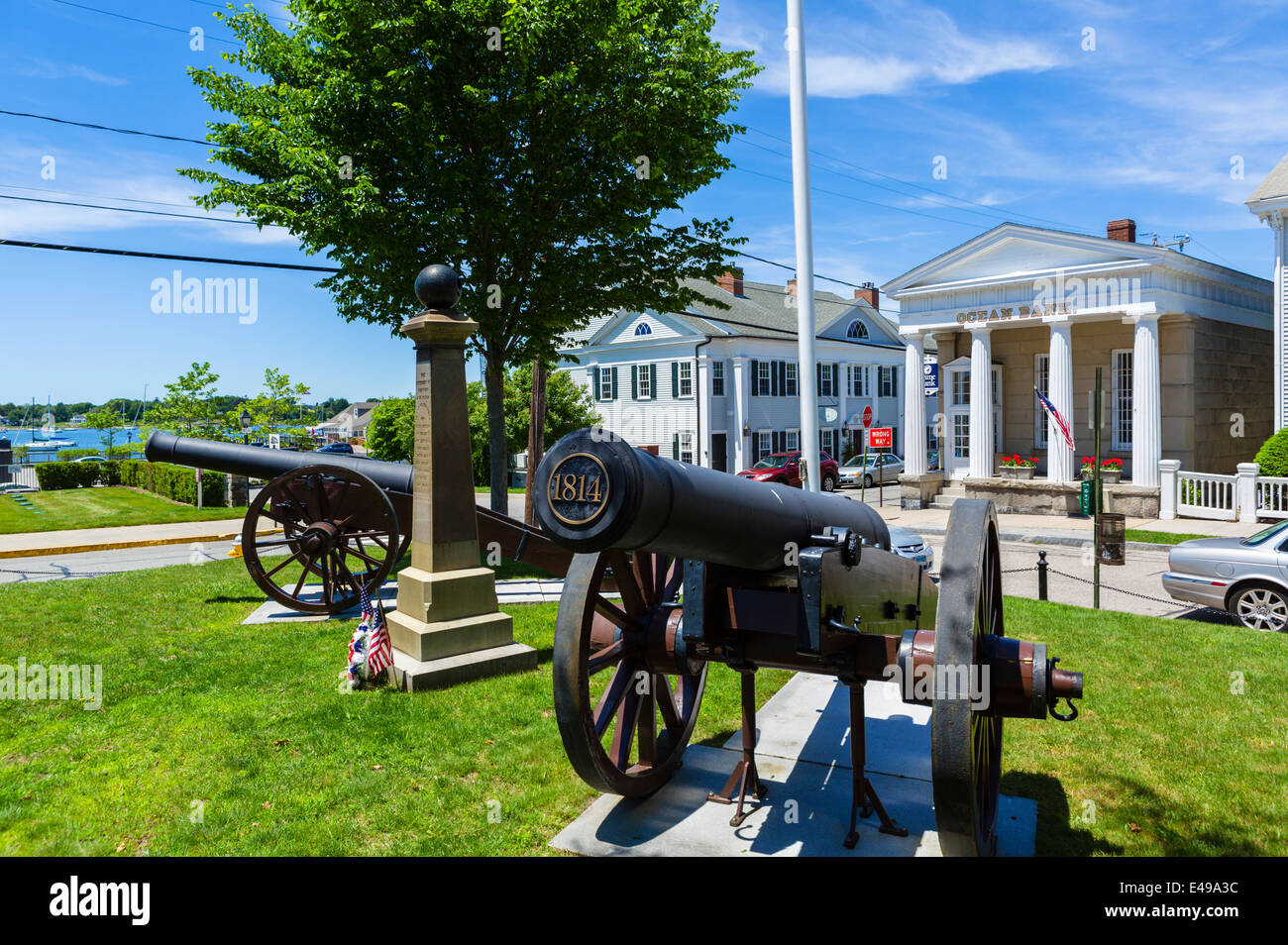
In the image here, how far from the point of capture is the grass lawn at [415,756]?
4.70 meters

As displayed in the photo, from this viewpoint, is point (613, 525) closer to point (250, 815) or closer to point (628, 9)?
point (250, 815)

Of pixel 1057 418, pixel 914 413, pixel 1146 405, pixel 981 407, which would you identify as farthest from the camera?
pixel 914 413

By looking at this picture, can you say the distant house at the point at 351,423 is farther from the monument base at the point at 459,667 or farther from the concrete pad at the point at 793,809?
the concrete pad at the point at 793,809

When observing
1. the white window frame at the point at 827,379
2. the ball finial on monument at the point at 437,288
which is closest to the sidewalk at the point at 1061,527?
the ball finial on monument at the point at 437,288

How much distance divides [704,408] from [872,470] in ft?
25.8

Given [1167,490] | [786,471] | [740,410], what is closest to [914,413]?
[786,471]

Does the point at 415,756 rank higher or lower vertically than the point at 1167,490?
lower

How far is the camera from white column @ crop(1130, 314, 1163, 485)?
22.6m

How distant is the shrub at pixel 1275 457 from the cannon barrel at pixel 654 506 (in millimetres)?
21823

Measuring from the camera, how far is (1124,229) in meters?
27.3

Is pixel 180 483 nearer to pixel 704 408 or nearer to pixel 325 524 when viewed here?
pixel 704 408

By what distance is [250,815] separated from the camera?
16.0 ft

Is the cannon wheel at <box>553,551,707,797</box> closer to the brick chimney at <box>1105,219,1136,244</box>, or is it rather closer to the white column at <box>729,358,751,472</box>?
the brick chimney at <box>1105,219,1136,244</box>
